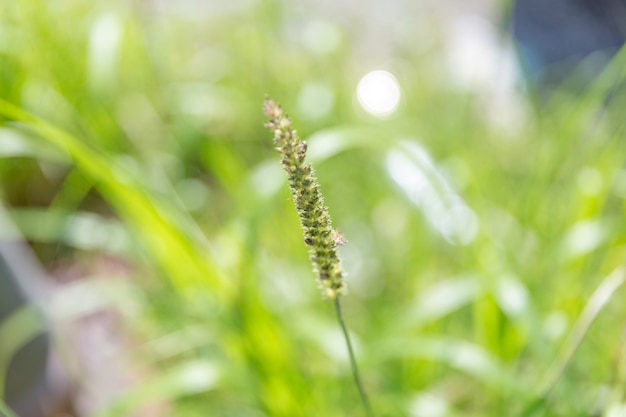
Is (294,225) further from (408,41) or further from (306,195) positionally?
(408,41)

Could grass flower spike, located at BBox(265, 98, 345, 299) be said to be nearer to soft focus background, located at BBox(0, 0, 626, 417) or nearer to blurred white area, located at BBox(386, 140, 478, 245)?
soft focus background, located at BBox(0, 0, 626, 417)

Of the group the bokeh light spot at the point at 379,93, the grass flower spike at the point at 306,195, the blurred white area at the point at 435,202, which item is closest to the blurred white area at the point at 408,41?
the bokeh light spot at the point at 379,93

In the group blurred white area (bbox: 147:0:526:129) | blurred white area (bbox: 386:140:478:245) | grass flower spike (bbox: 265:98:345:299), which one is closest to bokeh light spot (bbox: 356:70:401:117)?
blurred white area (bbox: 147:0:526:129)

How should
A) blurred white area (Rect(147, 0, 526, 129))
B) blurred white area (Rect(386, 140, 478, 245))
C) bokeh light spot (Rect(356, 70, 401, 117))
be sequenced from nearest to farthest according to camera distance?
1. blurred white area (Rect(386, 140, 478, 245))
2. blurred white area (Rect(147, 0, 526, 129))
3. bokeh light spot (Rect(356, 70, 401, 117))

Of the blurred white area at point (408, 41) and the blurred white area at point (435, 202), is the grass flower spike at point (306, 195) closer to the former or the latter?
the blurred white area at point (435, 202)

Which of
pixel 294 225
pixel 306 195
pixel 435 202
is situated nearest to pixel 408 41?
pixel 294 225

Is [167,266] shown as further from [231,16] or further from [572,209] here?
[231,16]
